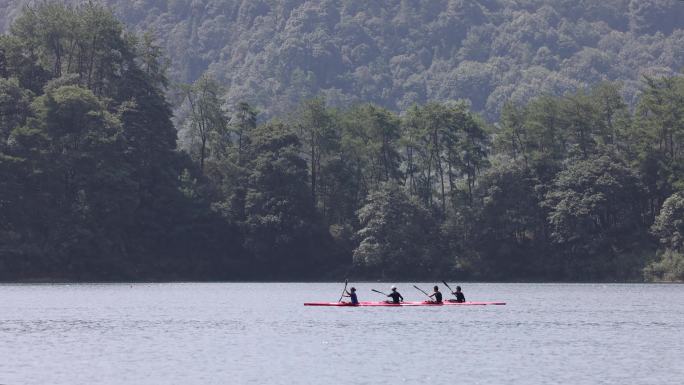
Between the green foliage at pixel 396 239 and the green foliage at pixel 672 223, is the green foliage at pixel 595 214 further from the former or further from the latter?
the green foliage at pixel 396 239

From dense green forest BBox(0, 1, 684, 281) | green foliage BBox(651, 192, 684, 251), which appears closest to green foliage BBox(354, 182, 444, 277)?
dense green forest BBox(0, 1, 684, 281)

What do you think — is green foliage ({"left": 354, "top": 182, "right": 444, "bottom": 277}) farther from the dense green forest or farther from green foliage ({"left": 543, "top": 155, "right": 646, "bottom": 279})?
green foliage ({"left": 543, "top": 155, "right": 646, "bottom": 279})

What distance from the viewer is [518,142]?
123 metres

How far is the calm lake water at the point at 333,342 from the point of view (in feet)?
123

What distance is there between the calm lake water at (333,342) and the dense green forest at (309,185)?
31.3 meters

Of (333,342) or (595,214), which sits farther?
(595,214)

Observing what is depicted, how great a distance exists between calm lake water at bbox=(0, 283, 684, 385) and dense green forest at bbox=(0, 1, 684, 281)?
31.3 metres

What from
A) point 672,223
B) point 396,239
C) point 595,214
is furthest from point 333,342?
point 595,214

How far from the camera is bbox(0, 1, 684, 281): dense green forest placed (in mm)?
106688

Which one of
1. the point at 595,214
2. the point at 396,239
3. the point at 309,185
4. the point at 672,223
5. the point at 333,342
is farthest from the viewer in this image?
the point at 309,185

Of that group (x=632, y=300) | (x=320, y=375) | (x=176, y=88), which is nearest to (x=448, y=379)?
(x=320, y=375)

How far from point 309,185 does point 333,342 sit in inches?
2981

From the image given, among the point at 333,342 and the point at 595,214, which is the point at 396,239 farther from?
the point at 333,342

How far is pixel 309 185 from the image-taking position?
401 ft
